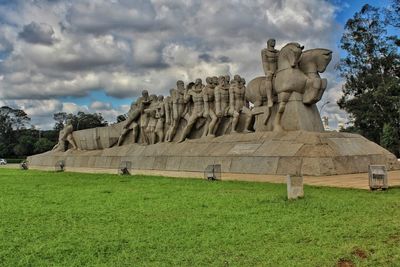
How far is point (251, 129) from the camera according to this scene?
1577 centimetres

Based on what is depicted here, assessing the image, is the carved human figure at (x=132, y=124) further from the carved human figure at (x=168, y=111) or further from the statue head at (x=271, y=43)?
the statue head at (x=271, y=43)

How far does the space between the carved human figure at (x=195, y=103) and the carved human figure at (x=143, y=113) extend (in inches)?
111

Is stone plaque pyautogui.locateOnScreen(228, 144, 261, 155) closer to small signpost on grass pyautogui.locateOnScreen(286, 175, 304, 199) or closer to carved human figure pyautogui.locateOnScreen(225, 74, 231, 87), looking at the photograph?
carved human figure pyautogui.locateOnScreen(225, 74, 231, 87)

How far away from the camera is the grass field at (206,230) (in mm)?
3879

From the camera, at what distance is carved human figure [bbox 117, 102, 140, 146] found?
2012 cm

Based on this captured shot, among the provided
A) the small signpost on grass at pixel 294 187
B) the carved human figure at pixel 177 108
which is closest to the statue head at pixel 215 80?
the carved human figure at pixel 177 108

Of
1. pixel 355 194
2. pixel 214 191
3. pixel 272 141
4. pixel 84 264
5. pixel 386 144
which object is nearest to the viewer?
pixel 84 264

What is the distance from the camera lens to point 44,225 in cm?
541

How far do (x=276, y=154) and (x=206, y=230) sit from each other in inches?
307

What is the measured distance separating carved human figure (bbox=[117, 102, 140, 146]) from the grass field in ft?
40.7

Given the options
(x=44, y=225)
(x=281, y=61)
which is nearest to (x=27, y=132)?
(x=281, y=61)

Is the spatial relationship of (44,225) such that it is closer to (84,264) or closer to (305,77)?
(84,264)

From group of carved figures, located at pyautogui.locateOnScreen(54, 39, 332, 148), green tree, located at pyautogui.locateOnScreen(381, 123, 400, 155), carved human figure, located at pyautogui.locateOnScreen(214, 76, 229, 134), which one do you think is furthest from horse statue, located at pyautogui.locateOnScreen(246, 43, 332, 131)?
green tree, located at pyautogui.locateOnScreen(381, 123, 400, 155)

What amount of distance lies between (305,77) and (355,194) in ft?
22.8
